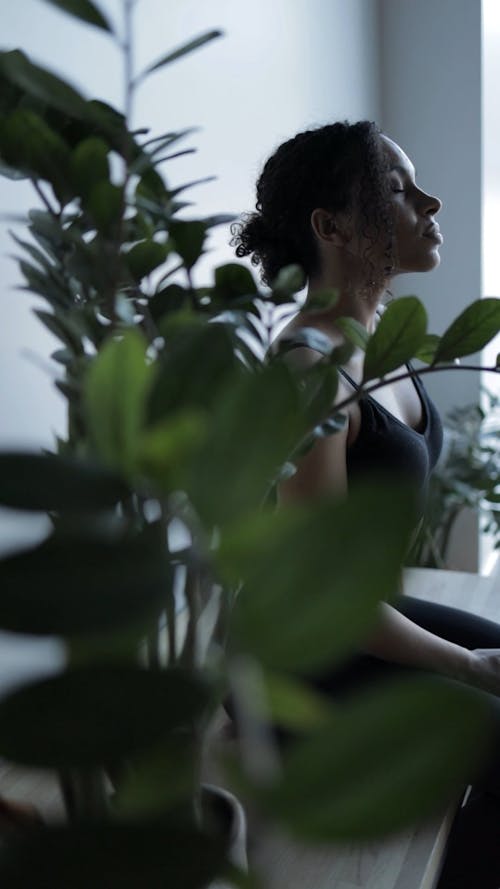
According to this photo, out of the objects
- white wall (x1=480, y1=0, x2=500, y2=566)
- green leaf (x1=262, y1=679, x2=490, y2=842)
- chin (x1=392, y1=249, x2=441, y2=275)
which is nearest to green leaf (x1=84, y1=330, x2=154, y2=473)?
green leaf (x1=262, y1=679, x2=490, y2=842)

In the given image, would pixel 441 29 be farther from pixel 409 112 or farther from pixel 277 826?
pixel 277 826

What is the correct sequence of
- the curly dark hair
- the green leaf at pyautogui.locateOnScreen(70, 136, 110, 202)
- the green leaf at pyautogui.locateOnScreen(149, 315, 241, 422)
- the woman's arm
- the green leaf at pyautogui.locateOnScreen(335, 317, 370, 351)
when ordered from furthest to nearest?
1. the curly dark hair
2. the woman's arm
3. the green leaf at pyautogui.locateOnScreen(335, 317, 370, 351)
4. the green leaf at pyautogui.locateOnScreen(70, 136, 110, 202)
5. the green leaf at pyautogui.locateOnScreen(149, 315, 241, 422)

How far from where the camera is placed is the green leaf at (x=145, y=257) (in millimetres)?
611

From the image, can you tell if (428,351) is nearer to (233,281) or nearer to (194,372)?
(233,281)

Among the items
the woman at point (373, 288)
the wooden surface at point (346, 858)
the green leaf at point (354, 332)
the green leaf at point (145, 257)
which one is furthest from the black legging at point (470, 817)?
the green leaf at point (145, 257)

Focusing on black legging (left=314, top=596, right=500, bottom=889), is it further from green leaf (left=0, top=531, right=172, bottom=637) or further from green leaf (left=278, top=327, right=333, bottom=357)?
green leaf (left=0, top=531, right=172, bottom=637)

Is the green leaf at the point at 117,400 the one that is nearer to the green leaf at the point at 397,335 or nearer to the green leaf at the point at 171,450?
the green leaf at the point at 171,450

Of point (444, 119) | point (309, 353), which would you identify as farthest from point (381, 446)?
point (444, 119)

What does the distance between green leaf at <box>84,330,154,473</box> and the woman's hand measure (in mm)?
1055

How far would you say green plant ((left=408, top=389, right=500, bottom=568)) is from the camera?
98.1 inches

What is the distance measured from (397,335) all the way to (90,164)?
236 millimetres

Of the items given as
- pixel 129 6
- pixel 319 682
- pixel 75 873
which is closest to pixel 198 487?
pixel 75 873

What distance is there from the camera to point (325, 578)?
0.23 meters

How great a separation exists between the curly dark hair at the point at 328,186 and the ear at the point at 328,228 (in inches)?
0.6
